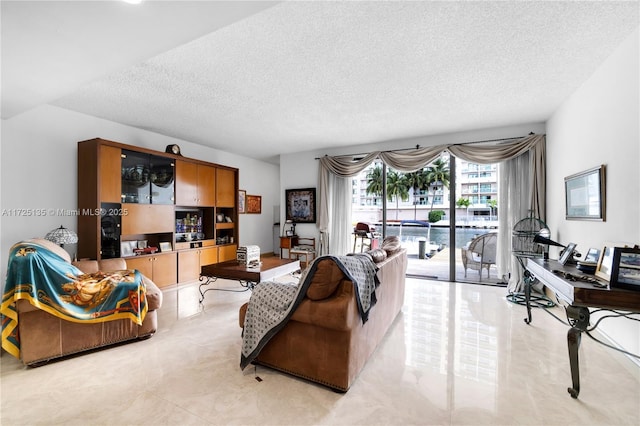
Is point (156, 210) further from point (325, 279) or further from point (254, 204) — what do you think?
point (325, 279)

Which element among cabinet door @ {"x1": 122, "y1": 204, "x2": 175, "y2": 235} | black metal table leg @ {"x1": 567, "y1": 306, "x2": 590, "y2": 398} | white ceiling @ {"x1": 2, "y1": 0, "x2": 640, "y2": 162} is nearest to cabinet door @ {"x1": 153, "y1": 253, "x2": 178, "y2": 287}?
cabinet door @ {"x1": 122, "y1": 204, "x2": 175, "y2": 235}

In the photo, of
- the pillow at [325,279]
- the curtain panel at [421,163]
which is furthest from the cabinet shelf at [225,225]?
the pillow at [325,279]

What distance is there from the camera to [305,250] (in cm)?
616

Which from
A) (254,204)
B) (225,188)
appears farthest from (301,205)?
(225,188)

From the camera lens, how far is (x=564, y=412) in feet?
5.67

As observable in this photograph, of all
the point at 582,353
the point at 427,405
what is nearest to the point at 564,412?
the point at 427,405

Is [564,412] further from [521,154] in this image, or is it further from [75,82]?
[75,82]

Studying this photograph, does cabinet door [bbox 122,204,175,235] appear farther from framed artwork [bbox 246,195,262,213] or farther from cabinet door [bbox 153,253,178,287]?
framed artwork [bbox 246,195,262,213]

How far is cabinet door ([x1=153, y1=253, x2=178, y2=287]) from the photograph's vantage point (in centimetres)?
442

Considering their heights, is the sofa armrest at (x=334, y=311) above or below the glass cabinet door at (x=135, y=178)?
below

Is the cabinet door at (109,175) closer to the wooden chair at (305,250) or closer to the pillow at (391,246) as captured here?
the wooden chair at (305,250)

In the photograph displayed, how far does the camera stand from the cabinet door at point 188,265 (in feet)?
15.8

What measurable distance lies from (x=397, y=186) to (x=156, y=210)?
14.5 feet

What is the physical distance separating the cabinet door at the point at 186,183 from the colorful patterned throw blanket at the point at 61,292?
2352 millimetres
